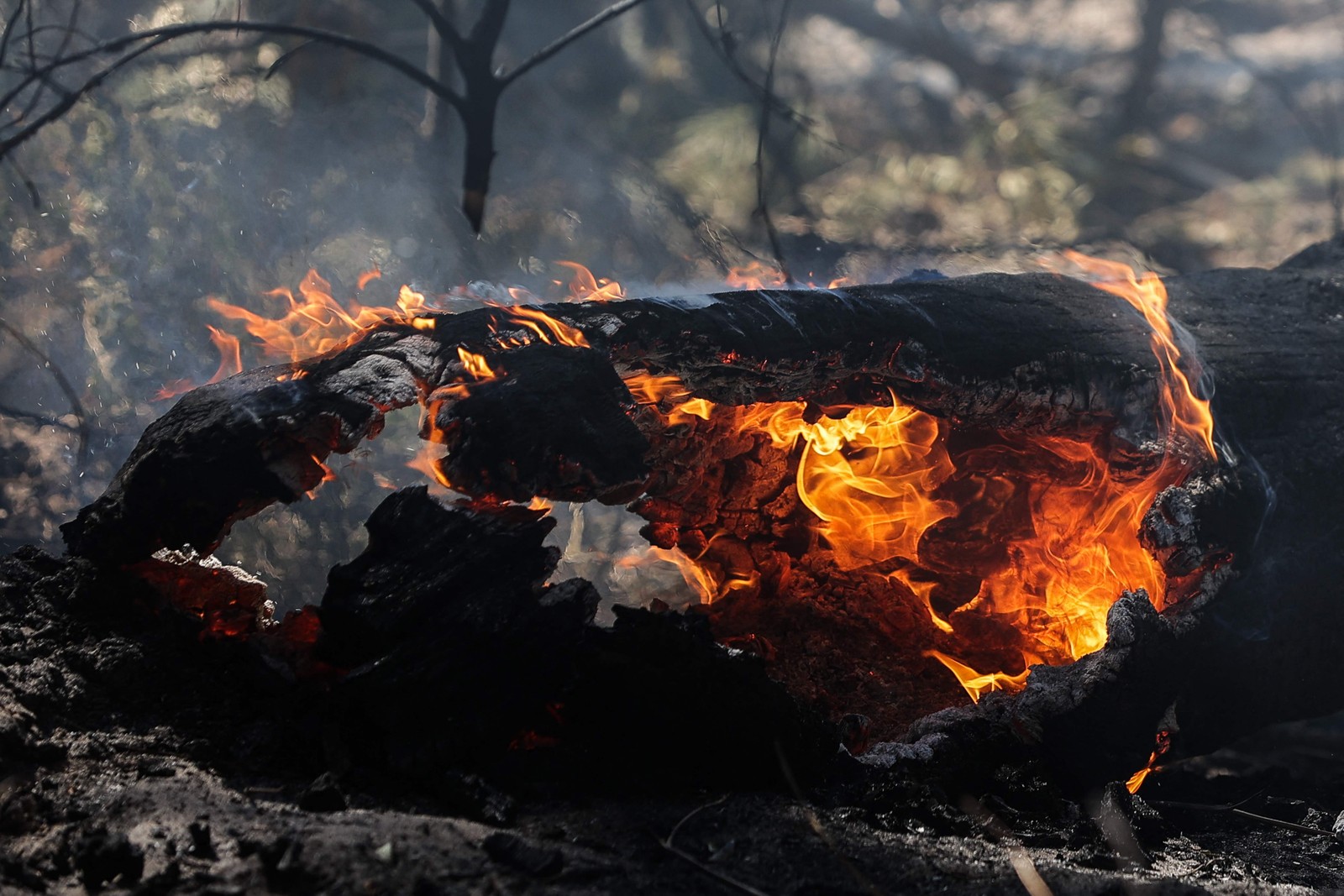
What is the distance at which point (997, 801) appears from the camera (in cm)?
232

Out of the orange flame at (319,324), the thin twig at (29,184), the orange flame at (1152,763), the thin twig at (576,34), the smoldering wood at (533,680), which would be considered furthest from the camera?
the thin twig at (576,34)

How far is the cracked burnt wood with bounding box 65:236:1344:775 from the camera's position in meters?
2.26

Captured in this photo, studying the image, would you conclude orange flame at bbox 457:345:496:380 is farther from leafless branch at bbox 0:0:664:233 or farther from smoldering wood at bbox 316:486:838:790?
leafless branch at bbox 0:0:664:233

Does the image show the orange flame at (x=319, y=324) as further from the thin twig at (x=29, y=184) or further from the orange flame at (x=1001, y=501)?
the thin twig at (x=29, y=184)

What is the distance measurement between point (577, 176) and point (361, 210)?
2.47 meters

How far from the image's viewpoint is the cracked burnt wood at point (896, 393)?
2262mm

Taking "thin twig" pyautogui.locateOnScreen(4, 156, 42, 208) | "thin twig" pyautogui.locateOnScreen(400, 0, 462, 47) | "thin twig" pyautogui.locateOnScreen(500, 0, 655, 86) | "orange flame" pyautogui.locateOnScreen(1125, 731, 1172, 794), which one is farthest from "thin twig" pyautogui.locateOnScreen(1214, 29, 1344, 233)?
"thin twig" pyautogui.locateOnScreen(4, 156, 42, 208)

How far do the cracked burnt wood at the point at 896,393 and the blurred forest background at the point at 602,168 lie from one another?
3.71 m

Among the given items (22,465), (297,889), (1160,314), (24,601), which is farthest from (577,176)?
(297,889)

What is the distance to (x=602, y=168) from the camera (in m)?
9.73

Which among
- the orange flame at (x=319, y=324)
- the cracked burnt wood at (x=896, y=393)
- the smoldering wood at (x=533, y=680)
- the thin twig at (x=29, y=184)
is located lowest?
the smoldering wood at (x=533, y=680)

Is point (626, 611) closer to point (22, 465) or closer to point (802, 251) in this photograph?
point (22, 465)

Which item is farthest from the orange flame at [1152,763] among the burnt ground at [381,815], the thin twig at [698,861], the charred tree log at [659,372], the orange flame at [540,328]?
the orange flame at [540,328]

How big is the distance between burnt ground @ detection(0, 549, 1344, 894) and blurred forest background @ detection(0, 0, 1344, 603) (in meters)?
4.87
